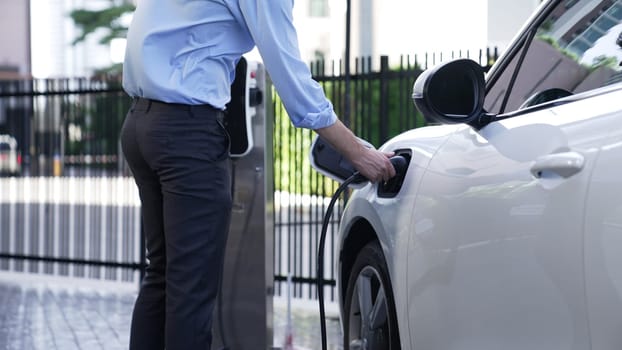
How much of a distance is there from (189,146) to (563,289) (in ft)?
5.29

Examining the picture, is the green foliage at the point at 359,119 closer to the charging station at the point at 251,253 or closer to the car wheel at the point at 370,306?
the charging station at the point at 251,253

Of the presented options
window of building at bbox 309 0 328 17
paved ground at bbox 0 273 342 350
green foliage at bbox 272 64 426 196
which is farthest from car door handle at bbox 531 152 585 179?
window of building at bbox 309 0 328 17

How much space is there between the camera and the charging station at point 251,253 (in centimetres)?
570

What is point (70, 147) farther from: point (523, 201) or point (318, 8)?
point (318, 8)

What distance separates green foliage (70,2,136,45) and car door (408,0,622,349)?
3830 cm

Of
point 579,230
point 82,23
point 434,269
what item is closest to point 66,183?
point 434,269

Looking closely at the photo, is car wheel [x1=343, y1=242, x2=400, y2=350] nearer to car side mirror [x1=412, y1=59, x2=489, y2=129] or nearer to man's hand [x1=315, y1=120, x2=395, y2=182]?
man's hand [x1=315, y1=120, x2=395, y2=182]

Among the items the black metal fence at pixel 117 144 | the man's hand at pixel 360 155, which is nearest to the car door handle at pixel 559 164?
the man's hand at pixel 360 155

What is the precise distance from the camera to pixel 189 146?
12.1ft

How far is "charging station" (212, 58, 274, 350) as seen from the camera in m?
5.70

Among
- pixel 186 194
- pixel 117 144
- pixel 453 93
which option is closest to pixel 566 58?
pixel 453 93

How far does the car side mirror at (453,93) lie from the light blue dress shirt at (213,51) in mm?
558

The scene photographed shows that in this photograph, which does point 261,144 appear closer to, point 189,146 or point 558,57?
point 189,146

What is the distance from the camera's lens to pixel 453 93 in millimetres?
3146
